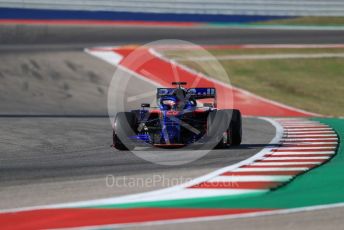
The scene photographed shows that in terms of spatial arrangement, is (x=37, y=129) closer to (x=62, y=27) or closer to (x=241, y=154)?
(x=241, y=154)

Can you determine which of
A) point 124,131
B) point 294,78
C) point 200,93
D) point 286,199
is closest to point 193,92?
point 200,93

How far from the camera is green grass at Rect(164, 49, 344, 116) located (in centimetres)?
2718

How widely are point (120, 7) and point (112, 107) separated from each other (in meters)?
10.6

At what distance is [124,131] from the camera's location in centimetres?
1428

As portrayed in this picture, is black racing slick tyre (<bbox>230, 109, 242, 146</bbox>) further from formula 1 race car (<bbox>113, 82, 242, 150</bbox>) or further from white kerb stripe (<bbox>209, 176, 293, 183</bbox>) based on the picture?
white kerb stripe (<bbox>209, 176, 293, 183</bbox>)

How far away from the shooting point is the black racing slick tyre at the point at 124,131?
14.2 meters

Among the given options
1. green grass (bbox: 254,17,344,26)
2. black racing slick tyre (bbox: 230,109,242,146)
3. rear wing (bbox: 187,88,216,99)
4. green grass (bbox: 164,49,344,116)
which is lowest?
green grass (bbox: 164,49,344,116)

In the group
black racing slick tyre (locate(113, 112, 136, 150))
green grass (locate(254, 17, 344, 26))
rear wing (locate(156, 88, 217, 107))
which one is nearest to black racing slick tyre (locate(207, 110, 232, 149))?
rear wing (locate(156, 88, 217, 107))

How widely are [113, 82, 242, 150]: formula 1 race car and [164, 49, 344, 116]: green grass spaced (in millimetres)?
11880

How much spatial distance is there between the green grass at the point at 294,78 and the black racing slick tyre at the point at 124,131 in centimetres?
1252

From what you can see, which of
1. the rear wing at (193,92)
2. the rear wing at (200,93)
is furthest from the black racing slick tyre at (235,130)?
the rear wing at (200,93)

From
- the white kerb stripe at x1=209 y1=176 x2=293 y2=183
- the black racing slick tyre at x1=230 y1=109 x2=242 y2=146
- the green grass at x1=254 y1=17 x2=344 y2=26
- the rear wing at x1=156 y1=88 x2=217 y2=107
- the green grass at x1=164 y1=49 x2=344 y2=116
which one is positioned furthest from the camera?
the green grass at x1=254 y1=17 x2=344 y2=26

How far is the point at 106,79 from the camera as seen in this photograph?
97.5 feet

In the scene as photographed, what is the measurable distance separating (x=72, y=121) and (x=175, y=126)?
6.89 meters
